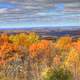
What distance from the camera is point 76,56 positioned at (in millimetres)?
29438

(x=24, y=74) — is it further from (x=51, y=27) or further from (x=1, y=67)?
(x=51, y=27)

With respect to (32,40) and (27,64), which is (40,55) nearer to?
(27,64)

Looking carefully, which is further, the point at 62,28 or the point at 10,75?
the point at 62,28

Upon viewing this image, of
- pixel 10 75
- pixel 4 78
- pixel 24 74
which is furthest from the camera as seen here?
pixel 24 74

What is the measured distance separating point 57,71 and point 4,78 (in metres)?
8.02

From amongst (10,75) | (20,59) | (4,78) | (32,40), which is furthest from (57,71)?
(32,40)

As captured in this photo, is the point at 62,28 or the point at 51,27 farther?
the point at 51,27

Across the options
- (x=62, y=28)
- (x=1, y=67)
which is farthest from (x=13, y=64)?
(x=62, y=28)

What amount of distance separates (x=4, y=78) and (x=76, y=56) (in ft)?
32.3

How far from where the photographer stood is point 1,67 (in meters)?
27.4

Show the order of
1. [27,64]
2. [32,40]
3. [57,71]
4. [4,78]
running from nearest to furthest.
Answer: [57,71]
[4,78]
[27,64]
[32,40]

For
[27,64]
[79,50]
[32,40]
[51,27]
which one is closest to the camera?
[27,64]

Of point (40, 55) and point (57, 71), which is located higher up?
point (57, 71)

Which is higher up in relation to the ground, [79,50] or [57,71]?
[57,71]
